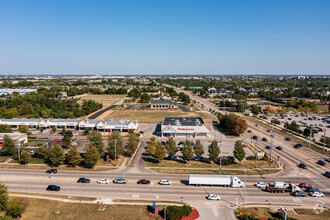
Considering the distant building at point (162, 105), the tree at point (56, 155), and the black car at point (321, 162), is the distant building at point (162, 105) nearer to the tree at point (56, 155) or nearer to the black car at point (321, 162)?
the tree at point (56, 155)

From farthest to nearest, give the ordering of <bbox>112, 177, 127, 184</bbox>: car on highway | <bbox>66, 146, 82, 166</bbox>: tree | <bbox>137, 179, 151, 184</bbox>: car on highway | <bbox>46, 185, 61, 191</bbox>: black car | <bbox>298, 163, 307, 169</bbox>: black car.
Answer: <bbox>298, 163, 307, 169</bbox>: black car
<bbox>66, 146, 82, 166</bbox>: tree
<bbox>112, 177, 127, 184</bbox>: car on highway
<bbox>137, 179, 151, 184</bbox>: car on highway
<bbox>46, 185, 61, 191</bbox>: black car

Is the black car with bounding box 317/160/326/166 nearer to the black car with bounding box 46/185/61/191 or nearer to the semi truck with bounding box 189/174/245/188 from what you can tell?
the semi truck with bounding box 189/174/245/188

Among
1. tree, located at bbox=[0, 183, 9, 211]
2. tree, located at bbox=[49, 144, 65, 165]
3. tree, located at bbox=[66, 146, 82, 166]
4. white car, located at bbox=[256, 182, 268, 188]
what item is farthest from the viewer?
tree, located at bbox=[49, 144, 65, 165]

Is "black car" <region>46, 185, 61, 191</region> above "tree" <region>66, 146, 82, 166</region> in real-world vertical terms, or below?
below

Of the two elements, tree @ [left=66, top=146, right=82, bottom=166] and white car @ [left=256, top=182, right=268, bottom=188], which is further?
tree @ [left=66, top=146, right=82, bottom=166]

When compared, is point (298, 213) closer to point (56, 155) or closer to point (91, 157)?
point (91, 157)

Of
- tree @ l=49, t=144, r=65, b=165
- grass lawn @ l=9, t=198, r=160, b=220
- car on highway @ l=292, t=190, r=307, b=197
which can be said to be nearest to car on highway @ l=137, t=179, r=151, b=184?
grass lawn @ l=9, t=198, r=160, b=220

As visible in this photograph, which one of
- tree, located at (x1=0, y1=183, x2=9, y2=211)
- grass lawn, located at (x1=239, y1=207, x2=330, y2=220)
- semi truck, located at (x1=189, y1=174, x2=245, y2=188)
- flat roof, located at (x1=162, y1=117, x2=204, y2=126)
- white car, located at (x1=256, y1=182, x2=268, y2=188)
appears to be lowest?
grass lawn, located at (x1=239, y1=207, x2=330, y2=220)
